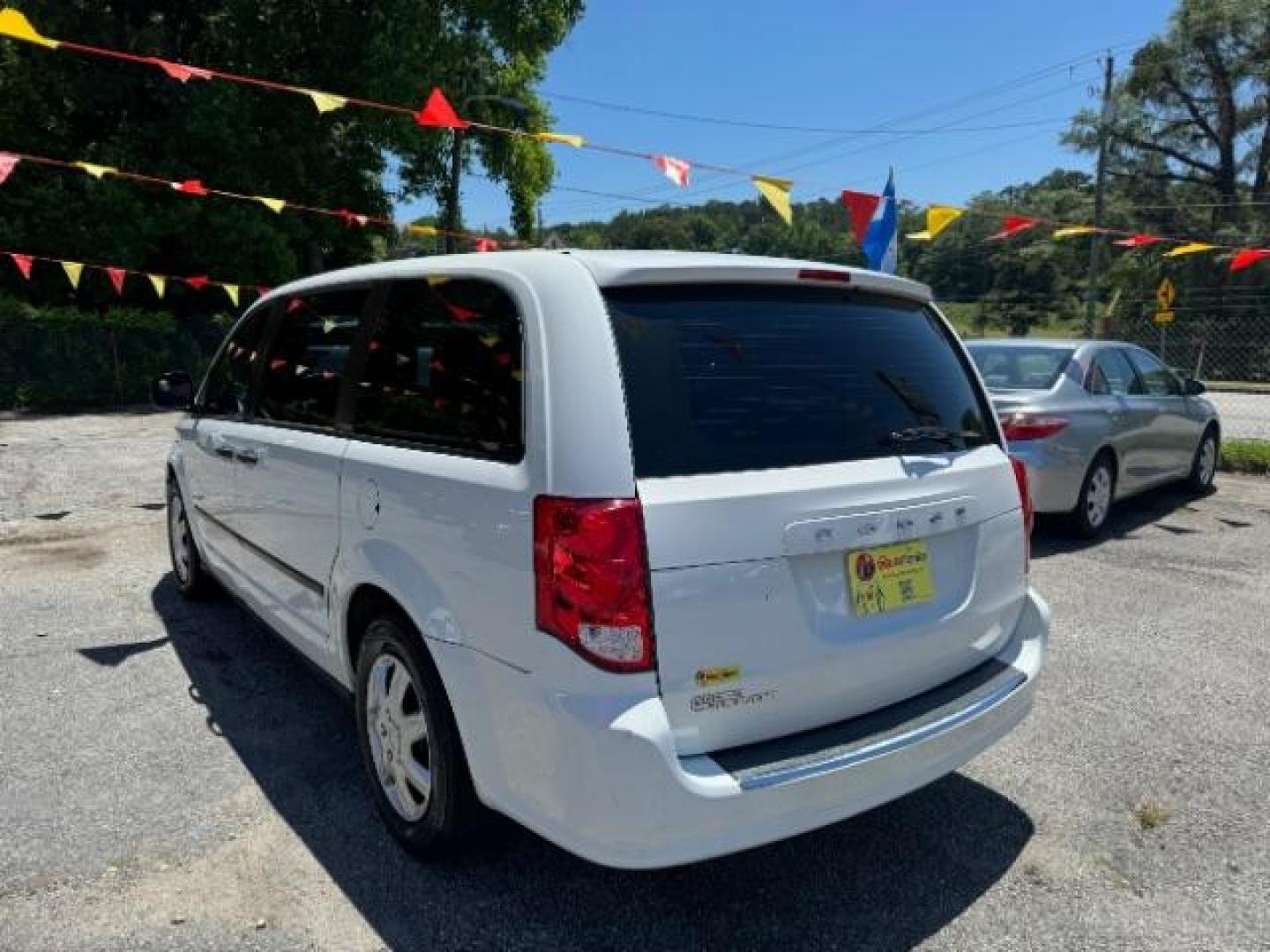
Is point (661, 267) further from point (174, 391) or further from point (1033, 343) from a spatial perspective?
point (1033, 343)

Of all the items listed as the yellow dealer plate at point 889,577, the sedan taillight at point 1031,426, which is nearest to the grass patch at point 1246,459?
the sedan taillight at point 1031,426

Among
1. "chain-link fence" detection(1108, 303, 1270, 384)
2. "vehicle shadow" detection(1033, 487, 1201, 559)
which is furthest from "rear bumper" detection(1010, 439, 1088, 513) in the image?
"chain-link fence" detection(1108, 303, 1270, 384)

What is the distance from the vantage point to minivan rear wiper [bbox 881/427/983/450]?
8.79 ft

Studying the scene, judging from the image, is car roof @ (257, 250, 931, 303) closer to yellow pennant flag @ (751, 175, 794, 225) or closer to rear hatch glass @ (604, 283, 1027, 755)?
rear hatch glass @ (604, 283, 1027, 755)

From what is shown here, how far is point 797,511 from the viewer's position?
2.30 meters

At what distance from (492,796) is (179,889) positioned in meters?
1.05

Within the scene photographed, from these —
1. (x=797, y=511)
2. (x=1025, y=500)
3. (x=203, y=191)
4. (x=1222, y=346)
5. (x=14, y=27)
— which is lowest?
(x=1222, y=346)

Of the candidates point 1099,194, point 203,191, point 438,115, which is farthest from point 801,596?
point 1099,194

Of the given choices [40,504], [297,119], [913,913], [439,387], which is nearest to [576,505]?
[439,387]

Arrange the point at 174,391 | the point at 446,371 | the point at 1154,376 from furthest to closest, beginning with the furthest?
the point at 1154,376, the point at 174,391, the point at 446,371

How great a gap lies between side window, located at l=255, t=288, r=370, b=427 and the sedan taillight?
488 cm

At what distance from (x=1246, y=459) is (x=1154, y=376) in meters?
3.34

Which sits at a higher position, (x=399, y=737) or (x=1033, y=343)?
(x=1033, y=343)

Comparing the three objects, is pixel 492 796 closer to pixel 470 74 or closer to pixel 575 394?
pixel 575 394
